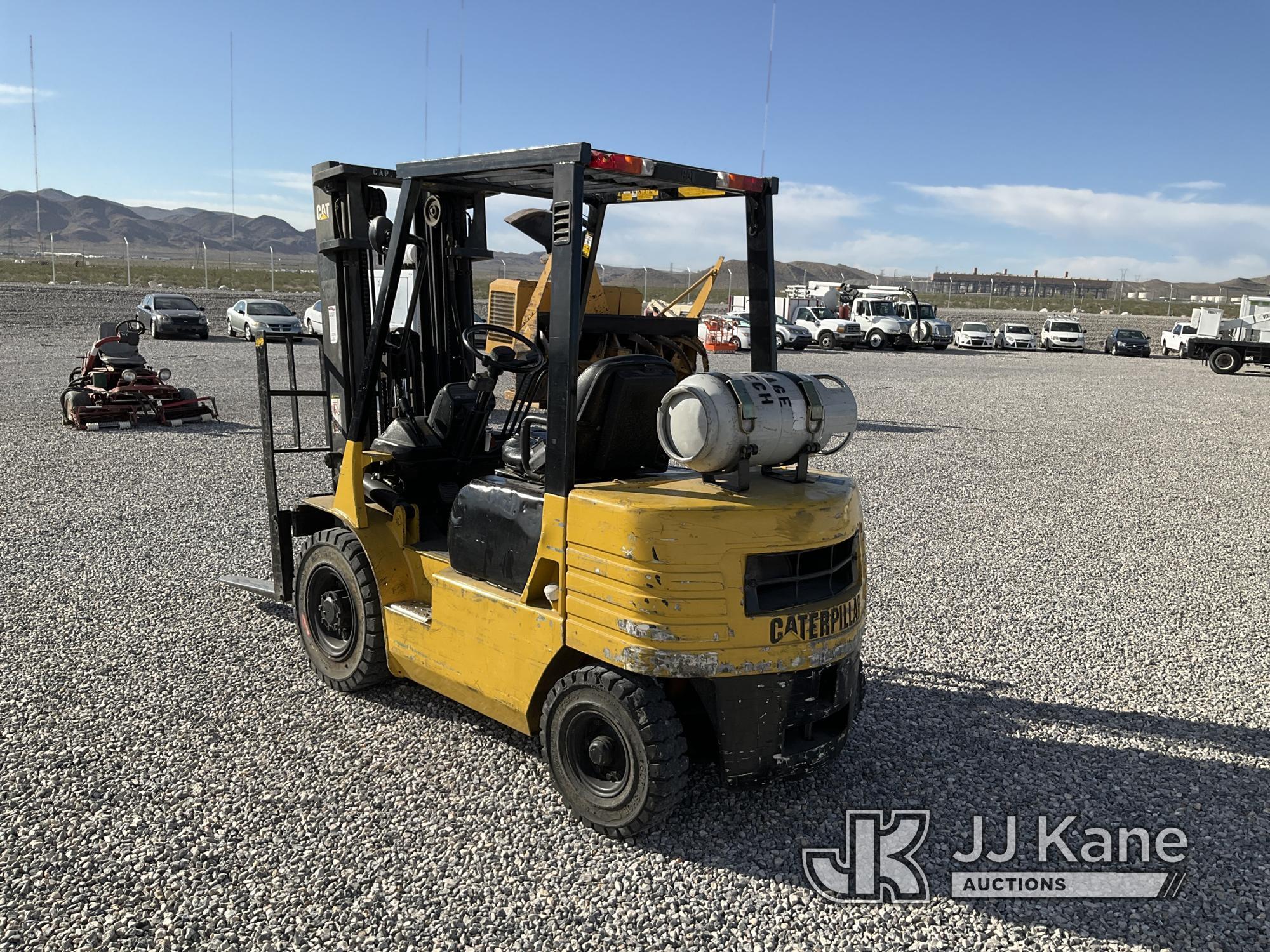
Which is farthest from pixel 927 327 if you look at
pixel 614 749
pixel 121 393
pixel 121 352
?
pixel 614 749

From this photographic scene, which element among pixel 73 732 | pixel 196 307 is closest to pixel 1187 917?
pixel 73 732

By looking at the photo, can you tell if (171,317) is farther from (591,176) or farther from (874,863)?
(874,863)

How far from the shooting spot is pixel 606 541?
3.78m

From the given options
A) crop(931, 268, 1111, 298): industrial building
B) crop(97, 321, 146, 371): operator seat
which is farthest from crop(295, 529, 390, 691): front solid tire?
crop(931, 268, 1111, 298): industrial building

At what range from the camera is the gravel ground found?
3.53m

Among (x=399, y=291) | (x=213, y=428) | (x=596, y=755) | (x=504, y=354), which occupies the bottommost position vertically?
(x=596, y=755)

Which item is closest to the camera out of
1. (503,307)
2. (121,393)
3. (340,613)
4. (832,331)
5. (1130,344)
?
(340,613)

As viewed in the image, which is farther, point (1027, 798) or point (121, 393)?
point (121, 393)

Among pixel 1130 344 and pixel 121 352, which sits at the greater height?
pixel 1130 344

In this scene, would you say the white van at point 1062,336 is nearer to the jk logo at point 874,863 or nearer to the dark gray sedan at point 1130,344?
the dark gray sedan at point 1130,344

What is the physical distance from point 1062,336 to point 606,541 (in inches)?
1686

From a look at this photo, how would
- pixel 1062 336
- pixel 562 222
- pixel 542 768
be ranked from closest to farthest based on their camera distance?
pixel 562 222
pixel 542 768
pixel 1062 336

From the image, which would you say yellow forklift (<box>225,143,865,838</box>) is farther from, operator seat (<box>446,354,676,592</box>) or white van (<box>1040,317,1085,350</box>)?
white van (<box>1040,317,1085,350</box>)

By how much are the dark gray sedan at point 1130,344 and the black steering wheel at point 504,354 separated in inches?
1596
